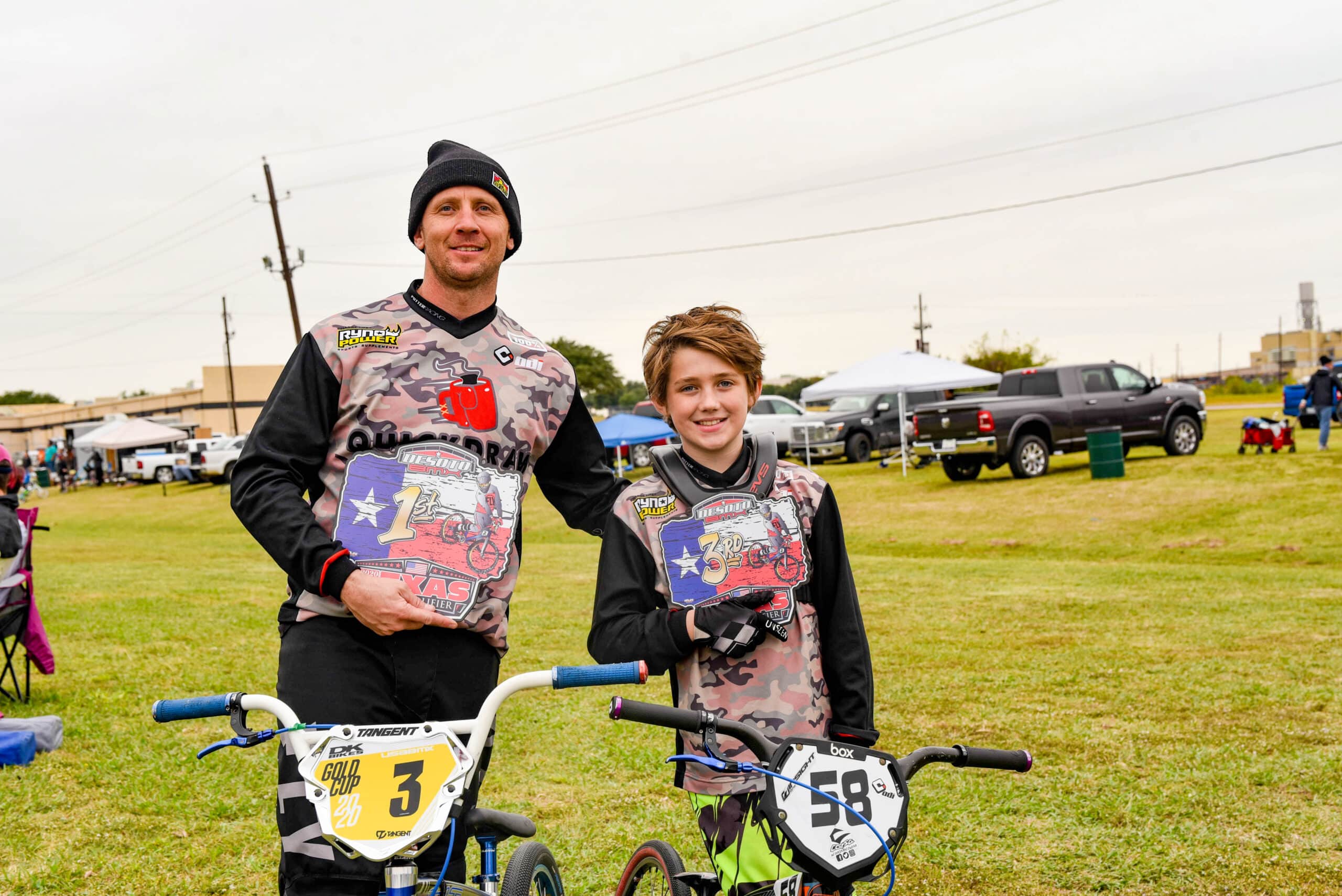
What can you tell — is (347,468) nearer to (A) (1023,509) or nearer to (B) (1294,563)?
(B) (1294,563)

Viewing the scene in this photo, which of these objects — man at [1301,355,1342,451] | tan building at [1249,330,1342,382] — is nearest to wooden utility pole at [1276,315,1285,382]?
tan building at [1249,330,1342,382]

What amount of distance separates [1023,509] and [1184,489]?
8.20 ft

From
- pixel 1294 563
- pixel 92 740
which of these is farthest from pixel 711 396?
pixel 1294 563

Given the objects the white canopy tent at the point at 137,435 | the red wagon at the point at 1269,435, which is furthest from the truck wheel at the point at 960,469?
the white canopy tent at the point at 137,435

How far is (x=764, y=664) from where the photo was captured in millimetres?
2535

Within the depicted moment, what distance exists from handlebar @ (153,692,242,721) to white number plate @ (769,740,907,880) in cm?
105

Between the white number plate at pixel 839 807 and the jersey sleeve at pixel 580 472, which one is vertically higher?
the jersey sleeve at pixel 580 472

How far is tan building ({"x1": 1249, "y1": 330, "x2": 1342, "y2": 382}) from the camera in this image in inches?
4321

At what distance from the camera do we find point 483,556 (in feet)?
8.75

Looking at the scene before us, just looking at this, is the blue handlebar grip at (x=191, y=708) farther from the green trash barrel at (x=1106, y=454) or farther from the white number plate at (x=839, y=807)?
the green trash barrel at (x=1106, y=454)

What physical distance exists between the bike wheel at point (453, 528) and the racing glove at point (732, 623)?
2.01 ft

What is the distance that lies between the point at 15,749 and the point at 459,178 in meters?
5.02

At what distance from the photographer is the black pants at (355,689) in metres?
2.38

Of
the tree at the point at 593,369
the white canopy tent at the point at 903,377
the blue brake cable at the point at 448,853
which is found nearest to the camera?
the blue brake cable at the point at 448,853
